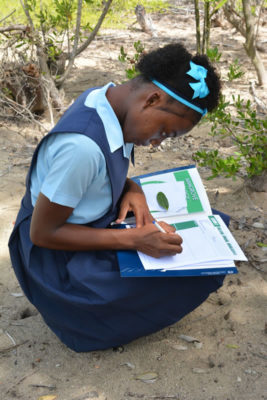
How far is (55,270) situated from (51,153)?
0.55 meters

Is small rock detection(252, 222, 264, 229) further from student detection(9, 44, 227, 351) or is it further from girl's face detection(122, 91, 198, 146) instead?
girl's face detection(122, 91, 198, 146)

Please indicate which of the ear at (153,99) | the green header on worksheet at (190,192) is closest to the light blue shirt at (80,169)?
the ear at (153,99)

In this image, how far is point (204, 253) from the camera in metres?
1.82

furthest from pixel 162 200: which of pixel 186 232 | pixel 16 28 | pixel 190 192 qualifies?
pixel 16 28

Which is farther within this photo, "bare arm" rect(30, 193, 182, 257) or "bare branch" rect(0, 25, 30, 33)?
"bare branch" rect(0, 25, 30, 33)

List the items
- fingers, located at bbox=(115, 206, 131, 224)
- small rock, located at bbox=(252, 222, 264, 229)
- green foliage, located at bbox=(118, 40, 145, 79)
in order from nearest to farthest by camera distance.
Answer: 1. fingers, located at bbox=(115, 206, 131, 224)
2. small rock, located at bbox=(252, 222, 264, 229)
3. green foliage, located at bbox=(118, 40, 145, 79)

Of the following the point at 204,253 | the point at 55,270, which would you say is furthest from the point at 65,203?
the point at 204,253

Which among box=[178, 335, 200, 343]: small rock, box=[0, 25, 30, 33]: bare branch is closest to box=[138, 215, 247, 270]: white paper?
box=[178, 335, 200, 343]: small rock

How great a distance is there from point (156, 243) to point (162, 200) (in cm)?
49

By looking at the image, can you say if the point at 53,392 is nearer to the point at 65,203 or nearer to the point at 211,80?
the point at 65,203

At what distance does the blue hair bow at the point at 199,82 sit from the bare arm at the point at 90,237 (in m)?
0.58

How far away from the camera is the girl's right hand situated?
1781mm

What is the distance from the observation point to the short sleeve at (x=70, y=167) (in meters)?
1.53

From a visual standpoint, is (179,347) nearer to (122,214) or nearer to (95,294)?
(95,294)
